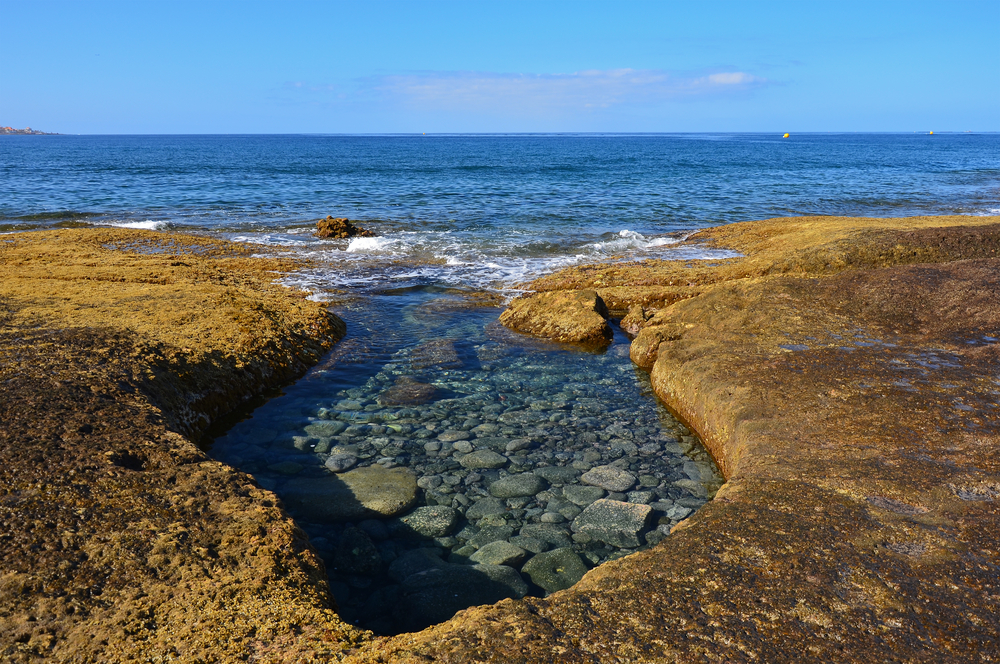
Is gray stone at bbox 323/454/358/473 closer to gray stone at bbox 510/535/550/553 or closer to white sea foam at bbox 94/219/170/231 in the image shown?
gray stone at bbox 510/535/550/553

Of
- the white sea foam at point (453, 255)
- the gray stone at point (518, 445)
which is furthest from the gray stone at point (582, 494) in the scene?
the white sea foam at point (453, 255)

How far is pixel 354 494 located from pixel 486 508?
1126 millimetres

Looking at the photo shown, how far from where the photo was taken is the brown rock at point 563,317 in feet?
31.0

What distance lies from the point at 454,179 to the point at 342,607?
133 feet

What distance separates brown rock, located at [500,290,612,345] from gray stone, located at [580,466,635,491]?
3728 mm

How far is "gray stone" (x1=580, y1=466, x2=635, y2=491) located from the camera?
5.59 meters

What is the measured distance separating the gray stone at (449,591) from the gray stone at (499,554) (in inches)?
3.3

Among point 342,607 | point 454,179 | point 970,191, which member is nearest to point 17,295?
point 342,607

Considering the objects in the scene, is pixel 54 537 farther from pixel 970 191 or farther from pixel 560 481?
pixel 970 191

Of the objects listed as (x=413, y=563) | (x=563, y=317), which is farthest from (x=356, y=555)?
(x=563, y=317)

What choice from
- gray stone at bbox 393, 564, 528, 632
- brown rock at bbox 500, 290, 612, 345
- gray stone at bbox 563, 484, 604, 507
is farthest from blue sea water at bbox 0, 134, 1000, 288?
gray stone at bbox 393, 564, 528, 632

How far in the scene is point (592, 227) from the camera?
20.9 m

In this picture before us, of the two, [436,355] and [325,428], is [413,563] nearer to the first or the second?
[325,428]

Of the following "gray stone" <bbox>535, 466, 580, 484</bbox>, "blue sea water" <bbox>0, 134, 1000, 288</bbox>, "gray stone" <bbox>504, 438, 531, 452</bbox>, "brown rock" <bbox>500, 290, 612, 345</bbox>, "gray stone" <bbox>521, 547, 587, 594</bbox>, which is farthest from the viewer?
"blue sea water" <bbox>0, 134, 1000, 288</bbox>
